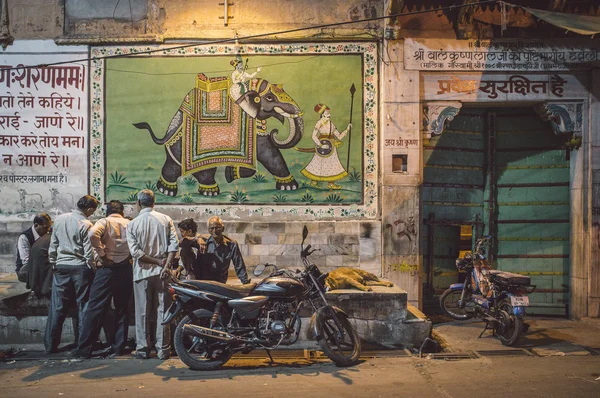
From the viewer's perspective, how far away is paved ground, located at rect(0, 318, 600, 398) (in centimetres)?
537

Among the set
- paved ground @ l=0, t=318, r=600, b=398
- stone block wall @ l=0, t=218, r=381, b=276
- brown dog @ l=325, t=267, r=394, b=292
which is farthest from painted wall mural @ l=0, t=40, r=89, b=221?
brown dog @ l=325, t=267, r=394, b=292

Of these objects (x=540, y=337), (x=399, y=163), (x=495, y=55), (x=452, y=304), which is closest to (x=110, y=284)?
(x=399, y=163)

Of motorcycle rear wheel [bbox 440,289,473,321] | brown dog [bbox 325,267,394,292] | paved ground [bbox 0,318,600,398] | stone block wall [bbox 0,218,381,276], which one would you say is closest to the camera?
paved ground [bbox 0,318,600,398]

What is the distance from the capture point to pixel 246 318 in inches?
242

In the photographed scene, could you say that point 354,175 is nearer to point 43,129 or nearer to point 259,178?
point 259,178

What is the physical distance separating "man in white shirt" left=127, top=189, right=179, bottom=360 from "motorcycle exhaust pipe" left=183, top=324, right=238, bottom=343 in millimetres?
725

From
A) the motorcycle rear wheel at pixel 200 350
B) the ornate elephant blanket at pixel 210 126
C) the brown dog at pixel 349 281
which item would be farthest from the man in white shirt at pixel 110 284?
the ornate elephant blanket at pixel 210 126

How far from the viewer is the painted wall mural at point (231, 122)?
32.1ft

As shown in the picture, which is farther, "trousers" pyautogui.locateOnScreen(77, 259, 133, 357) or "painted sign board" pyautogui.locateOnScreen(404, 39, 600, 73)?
"painted sign board" pyautogui.locateOnScreen(404, 39, 600, 73)

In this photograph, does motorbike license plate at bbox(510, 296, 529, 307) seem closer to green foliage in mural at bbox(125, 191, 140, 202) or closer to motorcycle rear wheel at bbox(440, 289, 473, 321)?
motorcycle rear wheel at bbox(440, 289, 473, 321)

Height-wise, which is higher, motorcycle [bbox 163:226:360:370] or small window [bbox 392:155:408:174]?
small window [bbox 392:155:408:174]

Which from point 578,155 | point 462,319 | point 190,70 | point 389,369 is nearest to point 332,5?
point 190,70

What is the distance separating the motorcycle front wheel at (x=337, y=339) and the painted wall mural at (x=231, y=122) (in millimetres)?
3642

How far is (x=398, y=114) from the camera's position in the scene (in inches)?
379
